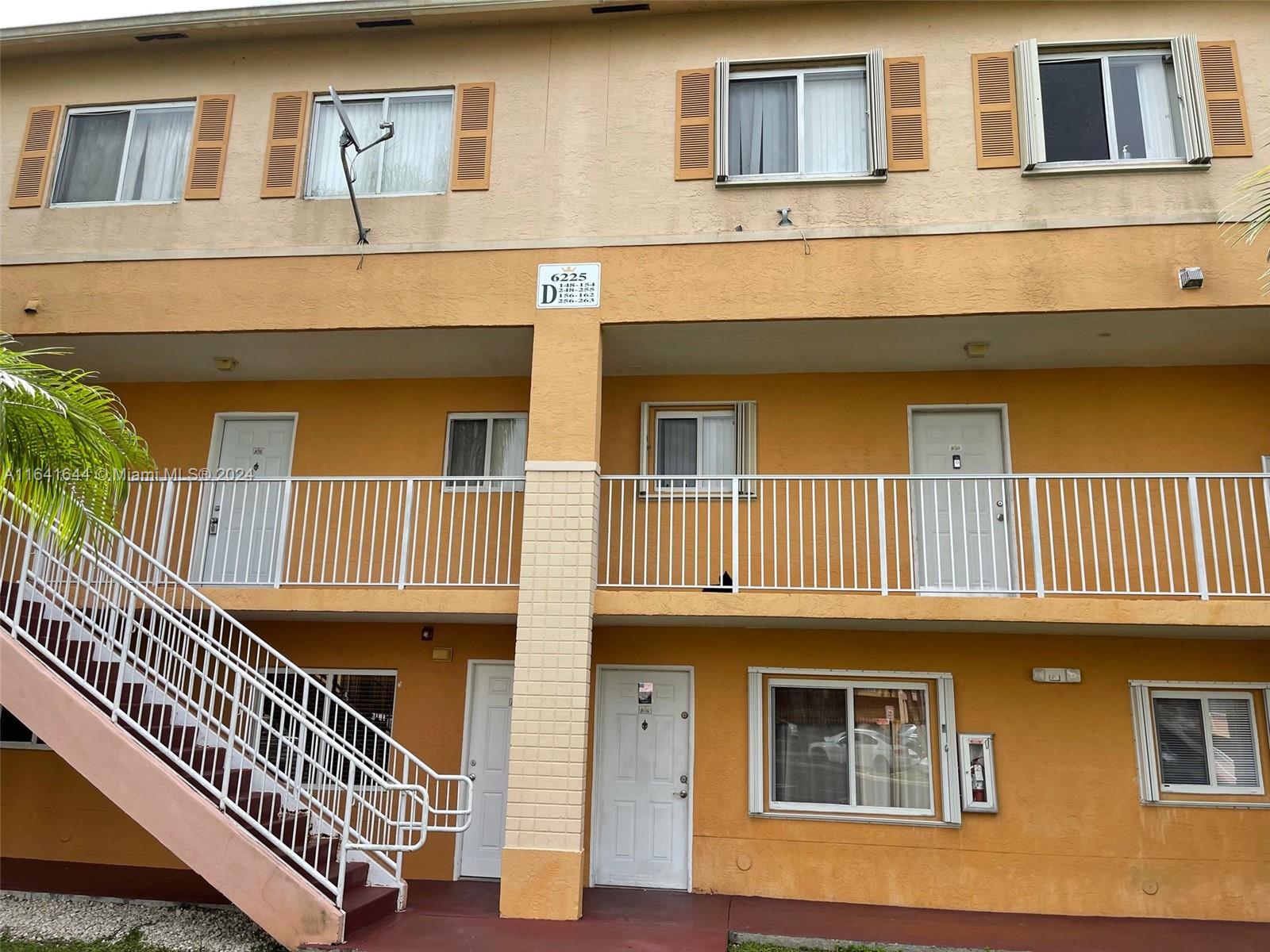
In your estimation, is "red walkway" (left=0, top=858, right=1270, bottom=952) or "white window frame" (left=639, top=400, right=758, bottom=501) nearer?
"red walkway" (left=0, top=858, right=1270, bottom=952)

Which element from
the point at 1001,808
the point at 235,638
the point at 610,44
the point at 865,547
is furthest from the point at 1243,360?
the point at 235,638

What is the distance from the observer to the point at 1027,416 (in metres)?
9.78

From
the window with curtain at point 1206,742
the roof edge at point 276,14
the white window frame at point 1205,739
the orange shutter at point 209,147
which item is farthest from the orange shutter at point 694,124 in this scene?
the window with curtain at point 1206,742

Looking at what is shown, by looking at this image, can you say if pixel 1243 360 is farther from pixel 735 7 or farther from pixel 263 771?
pixel 263 771

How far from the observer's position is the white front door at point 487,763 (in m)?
9.53

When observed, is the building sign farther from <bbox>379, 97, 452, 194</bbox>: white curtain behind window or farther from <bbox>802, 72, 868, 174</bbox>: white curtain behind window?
<bbox>802, 72, 868, 174</bbox>: white curtain behind window

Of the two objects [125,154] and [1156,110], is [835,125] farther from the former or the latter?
[125,154]

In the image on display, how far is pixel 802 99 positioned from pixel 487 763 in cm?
767

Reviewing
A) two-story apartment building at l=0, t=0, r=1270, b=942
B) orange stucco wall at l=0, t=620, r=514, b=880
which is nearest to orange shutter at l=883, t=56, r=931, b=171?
two-story apartment building at l=0, t=0, r=1270, b=942

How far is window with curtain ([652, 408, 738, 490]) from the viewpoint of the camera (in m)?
10.2

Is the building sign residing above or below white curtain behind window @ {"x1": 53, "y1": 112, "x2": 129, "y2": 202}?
below

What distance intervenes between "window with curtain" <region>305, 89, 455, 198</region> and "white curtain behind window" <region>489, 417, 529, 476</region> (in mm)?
2675

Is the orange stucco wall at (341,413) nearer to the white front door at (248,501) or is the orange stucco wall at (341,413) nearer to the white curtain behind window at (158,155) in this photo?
the white front door at (248,501)

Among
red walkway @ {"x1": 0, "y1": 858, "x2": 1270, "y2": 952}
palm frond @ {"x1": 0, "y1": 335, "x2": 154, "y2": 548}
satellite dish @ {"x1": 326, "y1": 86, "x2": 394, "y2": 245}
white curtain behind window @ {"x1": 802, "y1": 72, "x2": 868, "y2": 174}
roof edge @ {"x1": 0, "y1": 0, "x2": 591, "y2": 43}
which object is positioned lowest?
red walkway @ {"x1": 0, "y1": 858, "x2": 1270, "y2": 952}
